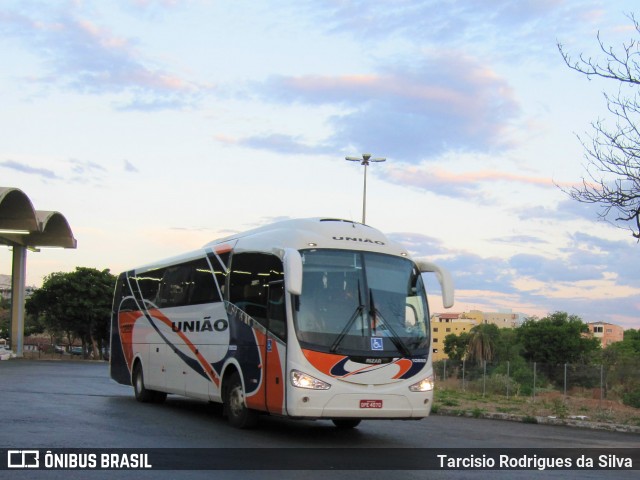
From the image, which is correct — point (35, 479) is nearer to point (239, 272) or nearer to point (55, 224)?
point (239, 272)

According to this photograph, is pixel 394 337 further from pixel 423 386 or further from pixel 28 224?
pixel 28 224

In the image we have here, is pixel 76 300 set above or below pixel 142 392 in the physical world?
above

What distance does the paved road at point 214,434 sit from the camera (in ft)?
32.9

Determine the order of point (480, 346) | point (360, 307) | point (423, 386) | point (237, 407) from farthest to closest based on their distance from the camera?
point (480, 346), point (237, 407), point (423, 386), point (360, 307)

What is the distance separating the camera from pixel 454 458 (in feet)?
37.7

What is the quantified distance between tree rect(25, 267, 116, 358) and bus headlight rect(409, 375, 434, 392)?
57539 mm

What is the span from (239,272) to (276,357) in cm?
241

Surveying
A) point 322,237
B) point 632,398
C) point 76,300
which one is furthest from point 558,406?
point 76,300

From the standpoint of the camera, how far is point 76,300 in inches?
2648

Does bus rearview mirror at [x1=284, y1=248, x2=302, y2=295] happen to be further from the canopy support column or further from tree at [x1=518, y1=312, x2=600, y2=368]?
tree at [x1=518, y1=312, x2=600, y2=368]

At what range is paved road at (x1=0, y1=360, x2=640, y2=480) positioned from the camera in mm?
10031

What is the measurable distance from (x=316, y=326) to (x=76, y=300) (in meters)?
58.0

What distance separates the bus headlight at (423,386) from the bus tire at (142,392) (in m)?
8.48

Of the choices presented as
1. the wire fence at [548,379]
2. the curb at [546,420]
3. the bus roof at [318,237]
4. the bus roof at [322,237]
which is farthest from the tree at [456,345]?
the bus roof at [322,237]
